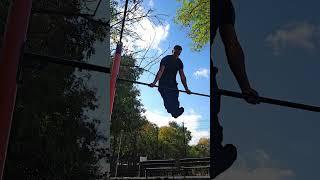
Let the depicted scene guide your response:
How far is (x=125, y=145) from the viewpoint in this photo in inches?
352

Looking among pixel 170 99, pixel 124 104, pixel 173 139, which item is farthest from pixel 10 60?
pixel 173 139

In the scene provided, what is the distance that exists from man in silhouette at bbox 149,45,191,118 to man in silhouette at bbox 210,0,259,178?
2148 millimetres

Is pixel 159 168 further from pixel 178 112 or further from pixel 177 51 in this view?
pixel 177 51

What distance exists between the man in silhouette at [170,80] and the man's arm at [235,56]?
214cm

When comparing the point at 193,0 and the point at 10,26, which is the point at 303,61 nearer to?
the point at 10,26

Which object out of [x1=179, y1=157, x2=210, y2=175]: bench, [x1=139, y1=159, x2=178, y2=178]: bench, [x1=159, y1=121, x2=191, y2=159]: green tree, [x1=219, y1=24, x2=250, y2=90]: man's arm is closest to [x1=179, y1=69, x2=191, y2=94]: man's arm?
[x1=179, y1=157, x2=210, y2=175]: bench

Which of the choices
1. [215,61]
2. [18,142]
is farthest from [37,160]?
[215,61]

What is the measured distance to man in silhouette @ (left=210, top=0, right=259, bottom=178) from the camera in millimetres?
1902

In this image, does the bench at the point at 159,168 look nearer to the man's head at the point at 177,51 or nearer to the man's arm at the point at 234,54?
the man's head at the point at 177,51

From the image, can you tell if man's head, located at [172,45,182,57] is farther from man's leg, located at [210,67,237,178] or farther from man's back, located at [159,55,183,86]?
man's leg, located at [210,67,237,178]

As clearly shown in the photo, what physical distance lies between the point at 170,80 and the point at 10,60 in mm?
2775

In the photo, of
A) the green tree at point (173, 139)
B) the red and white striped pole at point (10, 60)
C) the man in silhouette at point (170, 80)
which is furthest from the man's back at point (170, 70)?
the green tree at point (173, 139)

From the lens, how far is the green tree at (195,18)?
29.4ft

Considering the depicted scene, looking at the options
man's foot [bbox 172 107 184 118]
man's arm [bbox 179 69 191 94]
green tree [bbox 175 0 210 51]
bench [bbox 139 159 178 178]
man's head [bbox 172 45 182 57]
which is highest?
green tree [bbox 175 0 210 51]
